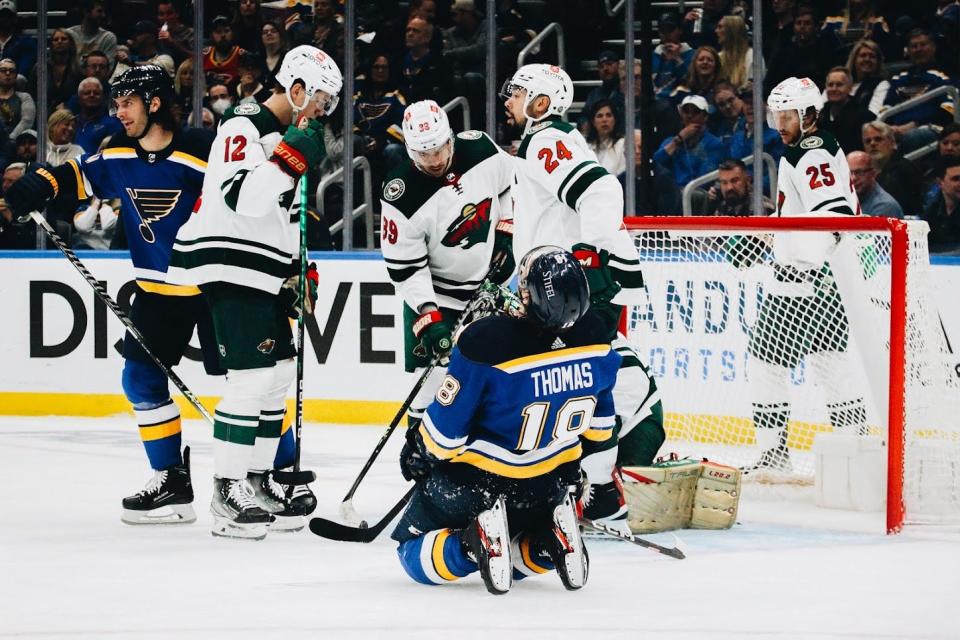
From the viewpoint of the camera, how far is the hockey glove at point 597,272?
4293mm

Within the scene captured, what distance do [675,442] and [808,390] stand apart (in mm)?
582

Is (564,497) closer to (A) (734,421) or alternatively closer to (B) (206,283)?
(B) (206,283)

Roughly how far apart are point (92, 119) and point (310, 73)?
13.3 ft

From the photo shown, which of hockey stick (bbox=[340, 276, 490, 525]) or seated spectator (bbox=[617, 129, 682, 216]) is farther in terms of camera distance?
seated spectator (bbox=[617, 129, 682, 216])

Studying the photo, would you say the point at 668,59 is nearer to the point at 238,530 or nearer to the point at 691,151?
the point at 691,151

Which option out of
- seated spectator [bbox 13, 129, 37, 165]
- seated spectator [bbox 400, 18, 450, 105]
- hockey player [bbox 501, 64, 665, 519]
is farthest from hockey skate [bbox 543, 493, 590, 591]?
seated spectator [bbox 13, 129, 37, 165]

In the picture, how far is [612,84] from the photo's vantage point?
742 cm

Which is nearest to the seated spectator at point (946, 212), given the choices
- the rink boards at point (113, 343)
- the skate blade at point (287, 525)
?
the rink boards at point (113, 343)

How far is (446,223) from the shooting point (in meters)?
4.52

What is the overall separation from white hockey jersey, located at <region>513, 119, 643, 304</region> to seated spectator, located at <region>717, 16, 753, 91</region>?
282cm

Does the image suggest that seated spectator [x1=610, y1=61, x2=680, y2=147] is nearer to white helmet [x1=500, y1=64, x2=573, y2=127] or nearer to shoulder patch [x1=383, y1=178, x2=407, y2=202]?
white helmet [x1=500, y1=64, x2=573, y2=127]

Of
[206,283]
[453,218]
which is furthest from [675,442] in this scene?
[206,283]

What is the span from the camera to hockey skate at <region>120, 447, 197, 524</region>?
4.60m

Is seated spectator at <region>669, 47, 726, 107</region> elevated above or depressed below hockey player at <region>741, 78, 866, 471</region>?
above
